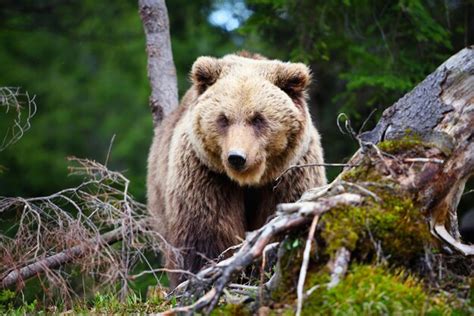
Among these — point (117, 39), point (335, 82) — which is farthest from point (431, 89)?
point (117, 39)

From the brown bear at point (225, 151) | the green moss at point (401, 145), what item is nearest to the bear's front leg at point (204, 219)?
the brown bear at point (225, 151)

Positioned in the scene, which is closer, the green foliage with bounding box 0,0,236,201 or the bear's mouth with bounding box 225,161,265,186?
the bear's mouth with bounding box 225,161,265,186

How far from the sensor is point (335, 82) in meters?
13.6

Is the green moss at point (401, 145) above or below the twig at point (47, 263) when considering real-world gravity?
above

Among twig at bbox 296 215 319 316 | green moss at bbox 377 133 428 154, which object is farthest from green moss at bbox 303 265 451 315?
green moss at bbox 377 133 428 154

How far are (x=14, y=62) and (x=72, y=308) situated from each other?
15030 millimetres

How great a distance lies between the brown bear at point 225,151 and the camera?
6.60 m

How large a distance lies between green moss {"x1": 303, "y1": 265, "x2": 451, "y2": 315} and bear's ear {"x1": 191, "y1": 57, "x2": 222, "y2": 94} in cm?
313

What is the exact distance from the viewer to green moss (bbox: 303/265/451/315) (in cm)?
402

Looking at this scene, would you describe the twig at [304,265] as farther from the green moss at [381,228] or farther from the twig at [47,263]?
the twig at [47,263]

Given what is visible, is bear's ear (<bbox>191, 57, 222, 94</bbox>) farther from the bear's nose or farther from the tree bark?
the tree bark

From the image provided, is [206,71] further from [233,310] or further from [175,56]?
[175,56]

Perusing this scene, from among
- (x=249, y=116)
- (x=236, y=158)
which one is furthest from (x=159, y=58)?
(x=236, y=158)

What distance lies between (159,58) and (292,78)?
273cm
